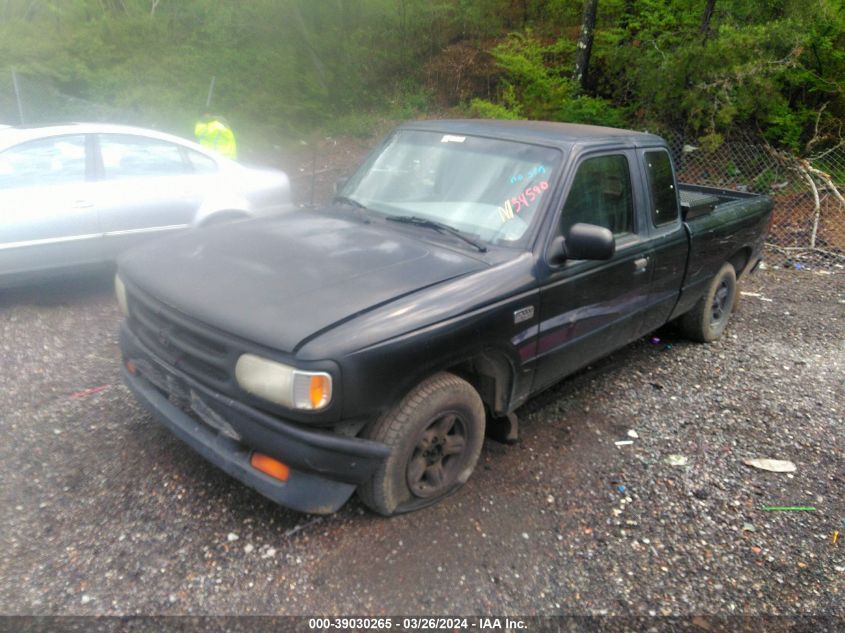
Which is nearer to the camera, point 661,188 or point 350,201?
point 350,201

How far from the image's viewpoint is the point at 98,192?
219 inches

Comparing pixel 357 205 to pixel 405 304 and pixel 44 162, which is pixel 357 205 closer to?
pixel 405 304

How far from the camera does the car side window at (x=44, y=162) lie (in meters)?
5.19

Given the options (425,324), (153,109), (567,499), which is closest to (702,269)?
(567,499)

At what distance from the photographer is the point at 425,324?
2781mm

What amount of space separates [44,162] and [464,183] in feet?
12.7

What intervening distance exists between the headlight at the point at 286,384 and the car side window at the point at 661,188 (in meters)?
2.77

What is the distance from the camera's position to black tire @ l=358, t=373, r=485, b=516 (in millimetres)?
2818

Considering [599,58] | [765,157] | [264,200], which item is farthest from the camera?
[599,58]

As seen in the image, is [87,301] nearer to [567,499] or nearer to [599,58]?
[567,499]

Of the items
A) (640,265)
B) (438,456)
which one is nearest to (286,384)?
(438,456)

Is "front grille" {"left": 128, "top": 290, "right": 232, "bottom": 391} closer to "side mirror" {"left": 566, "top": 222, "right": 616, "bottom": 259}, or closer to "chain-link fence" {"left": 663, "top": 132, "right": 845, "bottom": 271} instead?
"side mirror" {"left": 566, "top": 222, "right": 616, "bottom": 259}

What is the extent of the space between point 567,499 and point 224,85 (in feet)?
49.7

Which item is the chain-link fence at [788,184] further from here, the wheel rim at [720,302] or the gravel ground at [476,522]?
the gravel ground at [476,522]
